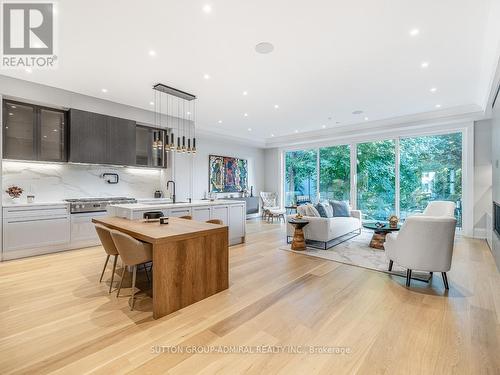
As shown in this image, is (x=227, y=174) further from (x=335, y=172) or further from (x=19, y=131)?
(x=19, y=131)

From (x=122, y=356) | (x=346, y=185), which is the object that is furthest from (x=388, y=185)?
(x=122, y=356)

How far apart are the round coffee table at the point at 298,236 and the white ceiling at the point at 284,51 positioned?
8.41ft

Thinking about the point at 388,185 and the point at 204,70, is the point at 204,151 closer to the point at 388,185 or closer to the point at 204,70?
the point at 204,70

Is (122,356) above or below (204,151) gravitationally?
below

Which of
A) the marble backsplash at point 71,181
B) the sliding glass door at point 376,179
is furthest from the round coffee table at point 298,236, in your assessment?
the marble backsplash at point 71,181

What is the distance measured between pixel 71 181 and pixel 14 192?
0.95 m

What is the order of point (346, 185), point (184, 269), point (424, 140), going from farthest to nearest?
point (346, 185) → point (424, 140) → point (184, 269)

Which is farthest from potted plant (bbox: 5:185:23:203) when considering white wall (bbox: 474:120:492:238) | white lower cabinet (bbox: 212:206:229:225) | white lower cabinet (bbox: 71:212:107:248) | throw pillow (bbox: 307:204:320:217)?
white wall (bbox: 474:120:492:238)

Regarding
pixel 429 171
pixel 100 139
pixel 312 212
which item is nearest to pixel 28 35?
pixel 100 139

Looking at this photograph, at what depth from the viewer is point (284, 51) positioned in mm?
3283

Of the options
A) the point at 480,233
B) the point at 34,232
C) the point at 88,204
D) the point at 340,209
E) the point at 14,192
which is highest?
the point at 14,192

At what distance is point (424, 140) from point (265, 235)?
5.00m

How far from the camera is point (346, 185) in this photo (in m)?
7.81

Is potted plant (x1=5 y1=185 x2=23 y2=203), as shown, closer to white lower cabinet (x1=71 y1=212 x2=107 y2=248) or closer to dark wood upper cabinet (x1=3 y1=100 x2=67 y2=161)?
dark wood upper cabinet (x1=3 y1=100 x2=67 y2=161)
